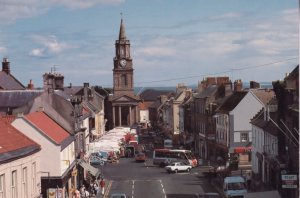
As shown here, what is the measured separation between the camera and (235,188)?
4262 cm

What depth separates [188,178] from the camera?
188 feet

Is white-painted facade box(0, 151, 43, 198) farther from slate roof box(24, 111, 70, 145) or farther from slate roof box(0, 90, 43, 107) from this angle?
slate roof box(0, 90, 43, 107)

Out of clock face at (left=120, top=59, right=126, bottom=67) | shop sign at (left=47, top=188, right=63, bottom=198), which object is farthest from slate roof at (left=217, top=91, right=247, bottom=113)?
clock face at (left=120, top=59, right=126, bottom=67)

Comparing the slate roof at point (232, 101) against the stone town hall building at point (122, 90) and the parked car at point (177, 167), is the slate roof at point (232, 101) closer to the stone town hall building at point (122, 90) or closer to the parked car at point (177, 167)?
the parked car at point (177, 167)

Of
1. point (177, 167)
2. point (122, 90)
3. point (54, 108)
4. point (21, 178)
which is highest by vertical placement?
point (122, 90)

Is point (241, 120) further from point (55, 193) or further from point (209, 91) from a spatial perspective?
point (55, 193)

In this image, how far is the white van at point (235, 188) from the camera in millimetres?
41969

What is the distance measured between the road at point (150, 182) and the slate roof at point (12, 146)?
16349 mm

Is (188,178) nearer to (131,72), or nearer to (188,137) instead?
(188,137)

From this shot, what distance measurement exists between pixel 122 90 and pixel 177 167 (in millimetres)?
84325

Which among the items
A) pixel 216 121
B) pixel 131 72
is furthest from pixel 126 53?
pixel 216 121

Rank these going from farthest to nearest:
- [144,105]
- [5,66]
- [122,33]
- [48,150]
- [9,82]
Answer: [144,105] < [122,33] < [5,66] < [9,82] < [48,150]

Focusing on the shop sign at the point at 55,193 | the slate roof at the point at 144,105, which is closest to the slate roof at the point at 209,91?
the shop sign at the point at 55,193

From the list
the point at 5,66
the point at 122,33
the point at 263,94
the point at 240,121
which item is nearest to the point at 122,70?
the point at 122,33
